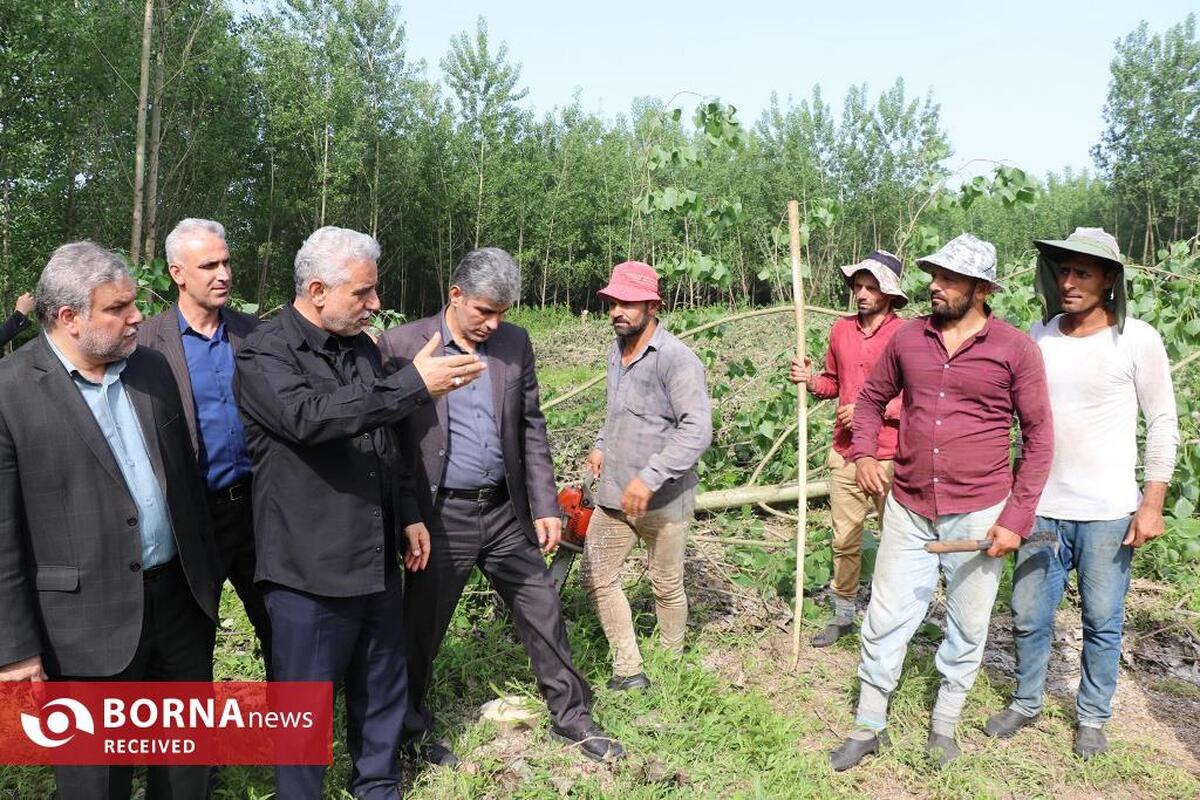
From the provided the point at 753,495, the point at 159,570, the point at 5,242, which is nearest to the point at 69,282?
the point at 159,570

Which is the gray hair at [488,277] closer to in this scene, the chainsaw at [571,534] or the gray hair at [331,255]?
the gray hair at [331,255]

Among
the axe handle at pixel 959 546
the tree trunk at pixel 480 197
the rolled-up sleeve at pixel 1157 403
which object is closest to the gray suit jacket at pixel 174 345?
the axe handle at pixel 959 546

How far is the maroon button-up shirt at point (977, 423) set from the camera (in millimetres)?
2879

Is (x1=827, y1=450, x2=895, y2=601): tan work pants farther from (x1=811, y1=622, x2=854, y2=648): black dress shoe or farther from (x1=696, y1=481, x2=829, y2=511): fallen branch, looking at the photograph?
(x1=696, y1=481, x2=829, y2=511): fallen branch

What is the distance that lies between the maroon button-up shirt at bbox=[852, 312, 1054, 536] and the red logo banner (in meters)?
2.22

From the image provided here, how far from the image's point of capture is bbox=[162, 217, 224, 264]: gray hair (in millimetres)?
3047

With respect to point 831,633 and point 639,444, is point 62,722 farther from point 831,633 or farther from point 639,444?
point 831,633

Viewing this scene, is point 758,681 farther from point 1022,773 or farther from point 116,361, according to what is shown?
point 116,361

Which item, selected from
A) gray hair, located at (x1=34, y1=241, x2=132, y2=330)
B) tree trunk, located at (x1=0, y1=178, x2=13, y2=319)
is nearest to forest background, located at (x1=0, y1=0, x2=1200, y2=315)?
tree trunk, located at (x1=0, y1=178, x2=13, y2=319)

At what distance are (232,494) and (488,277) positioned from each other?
3.98ft

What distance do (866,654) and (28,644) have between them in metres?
2.76

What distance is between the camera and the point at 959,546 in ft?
9.52

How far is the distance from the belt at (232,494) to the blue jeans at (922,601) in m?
2.40

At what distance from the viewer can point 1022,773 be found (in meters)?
3.15
